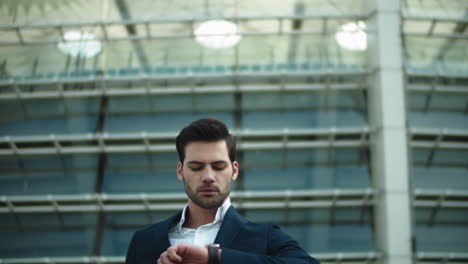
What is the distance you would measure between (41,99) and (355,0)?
370 inches

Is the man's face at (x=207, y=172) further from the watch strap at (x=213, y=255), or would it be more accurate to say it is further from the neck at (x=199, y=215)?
the watch strap at (x=213, y=255)

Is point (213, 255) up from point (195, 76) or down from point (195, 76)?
down

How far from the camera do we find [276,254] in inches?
69.8

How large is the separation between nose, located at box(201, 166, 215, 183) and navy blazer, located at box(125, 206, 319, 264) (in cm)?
17

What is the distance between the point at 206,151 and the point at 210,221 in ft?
0.99

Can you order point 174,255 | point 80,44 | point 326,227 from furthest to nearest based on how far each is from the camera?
point 80,44 → point 326,227 → point 174,255

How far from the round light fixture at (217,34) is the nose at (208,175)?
1184 centimetres

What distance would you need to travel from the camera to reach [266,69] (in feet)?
43.3

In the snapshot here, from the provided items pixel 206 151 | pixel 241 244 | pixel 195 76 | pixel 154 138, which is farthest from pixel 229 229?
pixel 195 76

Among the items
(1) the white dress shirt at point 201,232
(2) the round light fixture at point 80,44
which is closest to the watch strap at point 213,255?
(1) the white dress shirt at point 201,232

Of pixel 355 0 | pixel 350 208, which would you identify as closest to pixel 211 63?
pixel 355 0

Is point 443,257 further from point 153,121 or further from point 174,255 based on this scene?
point 174,255

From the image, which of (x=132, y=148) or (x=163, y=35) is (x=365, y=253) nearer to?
(x=132, y=148)

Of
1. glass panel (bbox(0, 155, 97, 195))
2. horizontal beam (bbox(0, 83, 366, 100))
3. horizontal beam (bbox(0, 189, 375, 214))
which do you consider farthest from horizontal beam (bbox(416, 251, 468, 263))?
glass panel (bbox(0, 155, 97, 195))
